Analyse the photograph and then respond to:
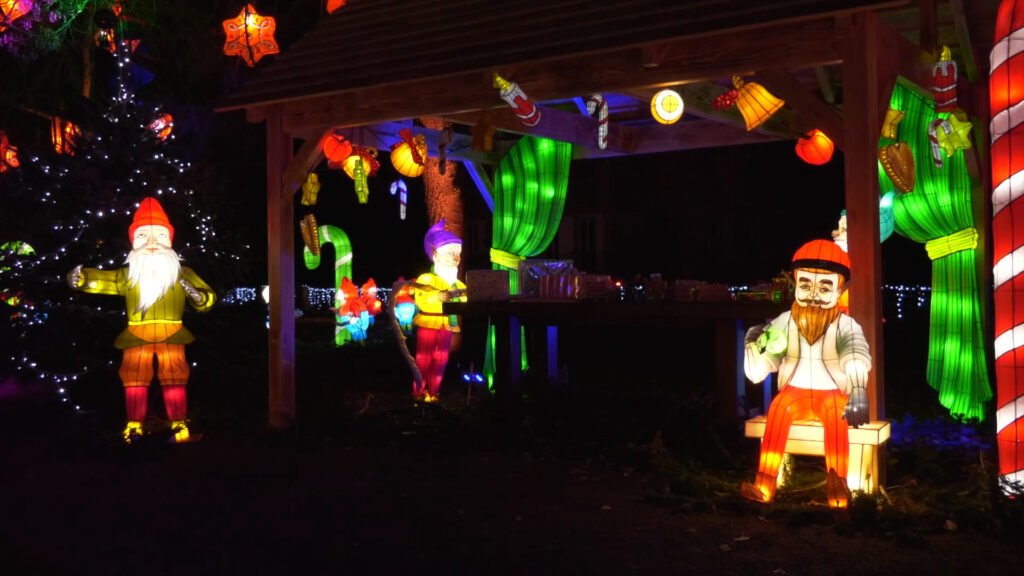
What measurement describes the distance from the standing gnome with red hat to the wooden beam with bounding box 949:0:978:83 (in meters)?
6.52

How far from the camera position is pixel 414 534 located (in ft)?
18.6

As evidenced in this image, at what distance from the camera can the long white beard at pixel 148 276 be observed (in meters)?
8.30

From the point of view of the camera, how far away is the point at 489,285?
9.84 meters

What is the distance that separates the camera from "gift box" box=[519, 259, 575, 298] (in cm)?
977

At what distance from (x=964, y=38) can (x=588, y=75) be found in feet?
10.3

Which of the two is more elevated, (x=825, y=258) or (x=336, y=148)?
(x=336, y=148)

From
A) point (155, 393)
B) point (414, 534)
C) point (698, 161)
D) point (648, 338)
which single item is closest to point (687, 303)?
point (414, 534)

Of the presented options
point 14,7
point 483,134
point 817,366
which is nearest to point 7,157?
point 14,7

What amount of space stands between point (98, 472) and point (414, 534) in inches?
131

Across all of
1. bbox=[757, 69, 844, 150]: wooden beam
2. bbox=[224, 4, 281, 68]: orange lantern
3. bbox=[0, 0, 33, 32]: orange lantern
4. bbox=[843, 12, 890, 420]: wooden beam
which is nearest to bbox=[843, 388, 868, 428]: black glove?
bbox=[843, 12, 890, 420]: wooden beam

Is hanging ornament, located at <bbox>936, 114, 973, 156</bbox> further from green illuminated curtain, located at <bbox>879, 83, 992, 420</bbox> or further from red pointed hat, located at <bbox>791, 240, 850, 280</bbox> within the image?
green illuminated curtain, located at <bbox>879, 83, 992, 420</bbox>

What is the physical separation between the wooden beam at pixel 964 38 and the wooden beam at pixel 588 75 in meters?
1.69

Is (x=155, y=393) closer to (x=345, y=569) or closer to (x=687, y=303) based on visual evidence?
(x=687, y=303)

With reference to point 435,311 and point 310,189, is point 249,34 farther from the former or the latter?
point 435,311
